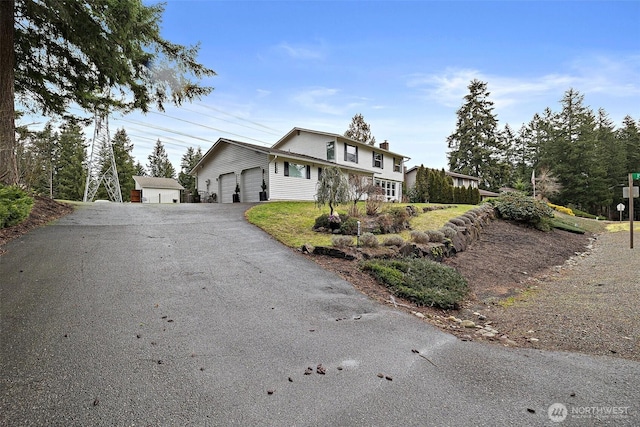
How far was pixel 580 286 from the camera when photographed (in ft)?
20.5

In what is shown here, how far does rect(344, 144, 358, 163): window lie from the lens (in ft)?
79.1

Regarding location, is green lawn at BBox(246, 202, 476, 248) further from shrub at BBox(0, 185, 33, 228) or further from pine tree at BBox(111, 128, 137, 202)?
pine tree at BBox(111, 128, 137, 202)

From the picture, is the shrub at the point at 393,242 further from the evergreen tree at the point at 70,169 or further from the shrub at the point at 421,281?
the evergreen tree at the point at 70,169

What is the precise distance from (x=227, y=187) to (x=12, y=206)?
15200 millimetres

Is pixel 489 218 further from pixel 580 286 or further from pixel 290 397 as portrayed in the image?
pixel 290 397

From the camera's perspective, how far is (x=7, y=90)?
352 inches

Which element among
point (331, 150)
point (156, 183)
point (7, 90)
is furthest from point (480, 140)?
point (7, 90)

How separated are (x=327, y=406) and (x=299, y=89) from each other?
58.5 feet

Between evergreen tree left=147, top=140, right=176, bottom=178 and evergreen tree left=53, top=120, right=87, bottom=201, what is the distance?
54.0 ft

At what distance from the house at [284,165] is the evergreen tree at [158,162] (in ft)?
130

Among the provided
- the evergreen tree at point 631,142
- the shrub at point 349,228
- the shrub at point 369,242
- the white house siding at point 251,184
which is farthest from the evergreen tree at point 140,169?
the evergreen tree at point 631,142

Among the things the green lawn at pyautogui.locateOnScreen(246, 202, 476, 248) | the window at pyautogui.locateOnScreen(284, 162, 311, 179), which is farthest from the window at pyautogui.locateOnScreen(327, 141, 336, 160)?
the green lawn at pyautogui.locateOnScreen(246, 202, 476, 248)

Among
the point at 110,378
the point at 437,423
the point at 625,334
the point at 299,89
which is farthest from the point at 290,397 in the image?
the point at 299,89

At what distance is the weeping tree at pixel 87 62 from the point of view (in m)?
8.38
